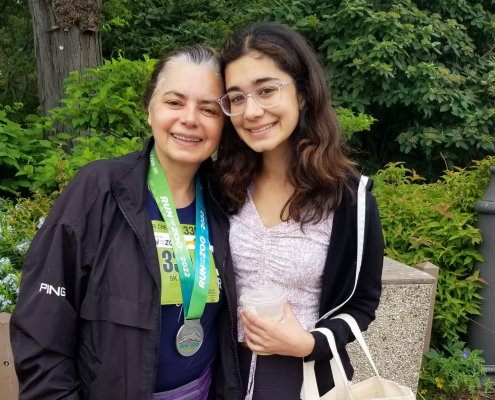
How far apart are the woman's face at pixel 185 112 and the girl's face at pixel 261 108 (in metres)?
0.10

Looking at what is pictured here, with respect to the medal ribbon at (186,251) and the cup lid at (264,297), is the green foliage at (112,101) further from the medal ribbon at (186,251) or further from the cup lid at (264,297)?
the cup lid at (264,297)

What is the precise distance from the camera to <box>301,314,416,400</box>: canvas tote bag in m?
1.61

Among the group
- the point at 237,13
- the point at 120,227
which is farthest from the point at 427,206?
the point at 237,13

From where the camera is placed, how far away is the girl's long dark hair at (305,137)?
1782 millimetres

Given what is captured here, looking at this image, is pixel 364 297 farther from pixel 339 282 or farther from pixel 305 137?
pixel 305 137

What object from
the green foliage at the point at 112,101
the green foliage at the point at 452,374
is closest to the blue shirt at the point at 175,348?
the green foliage at the point at 112,101

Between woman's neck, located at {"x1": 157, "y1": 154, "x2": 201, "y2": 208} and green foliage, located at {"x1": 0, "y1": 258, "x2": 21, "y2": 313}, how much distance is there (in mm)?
1421

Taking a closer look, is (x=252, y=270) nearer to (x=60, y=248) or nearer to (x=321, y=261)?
(x=321, y=261)

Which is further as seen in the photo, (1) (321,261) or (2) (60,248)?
(1) (321,261)

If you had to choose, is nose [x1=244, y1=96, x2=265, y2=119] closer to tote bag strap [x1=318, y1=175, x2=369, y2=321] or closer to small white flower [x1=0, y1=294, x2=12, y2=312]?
tote bag strap [x1=318, y1=175, x2=369, y2=321]

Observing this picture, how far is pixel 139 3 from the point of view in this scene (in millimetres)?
7875

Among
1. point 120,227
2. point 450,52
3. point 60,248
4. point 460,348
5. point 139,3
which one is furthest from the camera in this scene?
point 139,3

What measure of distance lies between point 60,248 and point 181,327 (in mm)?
496

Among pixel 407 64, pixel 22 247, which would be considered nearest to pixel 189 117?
pixel 22 247
